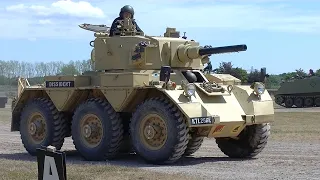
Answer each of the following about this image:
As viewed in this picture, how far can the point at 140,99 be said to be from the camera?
14.8 meters

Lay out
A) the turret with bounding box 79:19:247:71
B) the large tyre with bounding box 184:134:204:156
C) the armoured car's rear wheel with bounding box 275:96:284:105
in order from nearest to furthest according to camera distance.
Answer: the large tyre with bounding box 184:134:204:156 → the turret with bounding box 79:19:247:71 → the armoured car's rear wheel with bounding box 275:96:284:105

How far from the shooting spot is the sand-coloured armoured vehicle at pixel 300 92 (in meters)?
49.6

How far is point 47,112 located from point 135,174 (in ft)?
16.8

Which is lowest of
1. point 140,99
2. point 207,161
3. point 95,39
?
point 207,161

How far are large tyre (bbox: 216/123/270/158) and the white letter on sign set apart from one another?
8.38 meters

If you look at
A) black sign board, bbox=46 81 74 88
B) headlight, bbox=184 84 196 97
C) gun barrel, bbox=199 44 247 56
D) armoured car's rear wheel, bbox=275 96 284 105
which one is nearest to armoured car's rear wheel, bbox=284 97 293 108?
armoured car's rear wheel, bbox=275 96 284 105

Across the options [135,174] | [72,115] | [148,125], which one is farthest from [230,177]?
[72,115]

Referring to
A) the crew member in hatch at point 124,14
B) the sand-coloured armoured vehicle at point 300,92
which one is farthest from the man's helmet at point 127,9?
the sand-coloured armoured vehicle at point 300,92

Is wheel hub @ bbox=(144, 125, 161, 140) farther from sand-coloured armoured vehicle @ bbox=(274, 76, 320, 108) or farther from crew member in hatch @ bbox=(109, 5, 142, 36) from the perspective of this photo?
sand-coloured armoured vehicle @ bbox=(274, 76, 320, 108)

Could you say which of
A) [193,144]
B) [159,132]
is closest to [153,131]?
[159,132]

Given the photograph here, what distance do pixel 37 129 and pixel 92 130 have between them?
1.97m

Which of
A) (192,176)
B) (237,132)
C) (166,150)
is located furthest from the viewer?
(237,132)

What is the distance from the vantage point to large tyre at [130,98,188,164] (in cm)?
1368

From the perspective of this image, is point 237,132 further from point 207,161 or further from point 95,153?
point 95,153
